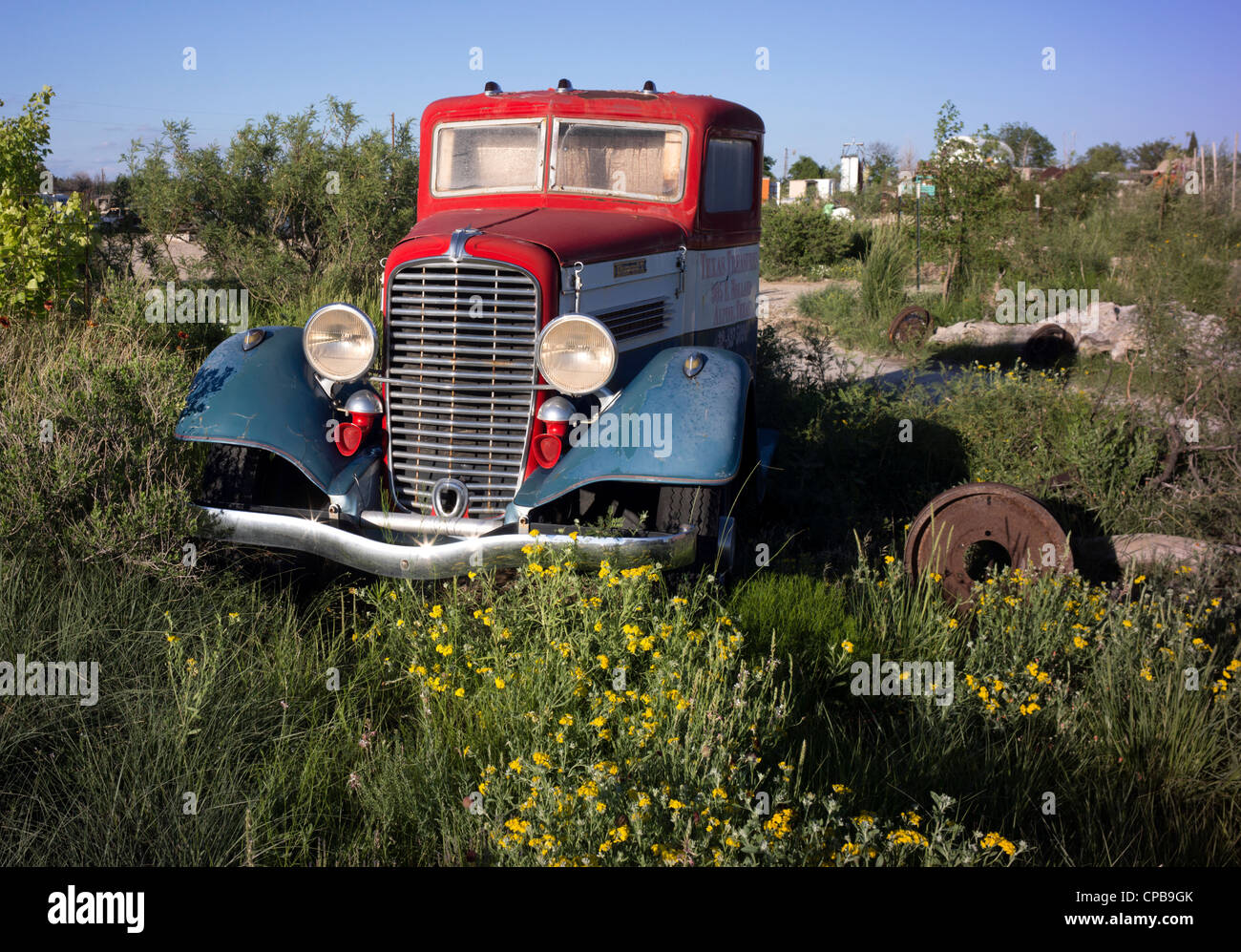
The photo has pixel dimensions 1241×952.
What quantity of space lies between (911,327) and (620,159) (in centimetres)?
815

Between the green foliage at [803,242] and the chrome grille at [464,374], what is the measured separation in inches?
727

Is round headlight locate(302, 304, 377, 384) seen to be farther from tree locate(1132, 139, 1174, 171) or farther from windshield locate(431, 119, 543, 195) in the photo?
tree locate(1132, 139, 1174, 171)

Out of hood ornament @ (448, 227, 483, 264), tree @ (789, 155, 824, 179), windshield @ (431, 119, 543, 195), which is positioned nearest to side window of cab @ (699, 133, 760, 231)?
windshield @ (431, 119, 543, 195)

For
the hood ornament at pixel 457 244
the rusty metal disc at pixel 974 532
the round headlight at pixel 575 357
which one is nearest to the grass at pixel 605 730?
the rusty metal disc at pixel 974 532

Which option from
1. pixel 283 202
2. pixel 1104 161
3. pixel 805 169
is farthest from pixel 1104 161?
pixel 805 169

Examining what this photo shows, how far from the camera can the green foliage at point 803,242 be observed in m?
22.0

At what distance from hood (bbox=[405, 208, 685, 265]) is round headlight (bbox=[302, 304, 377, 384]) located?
20.9 inches

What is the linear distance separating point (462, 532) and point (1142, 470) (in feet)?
13.9

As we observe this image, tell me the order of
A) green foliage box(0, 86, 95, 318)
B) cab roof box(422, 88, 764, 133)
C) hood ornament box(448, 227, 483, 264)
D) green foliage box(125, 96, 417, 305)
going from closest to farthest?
hood ornament box(448, 227, 483, 264), cab roof box(422, 88, 764, 133), green foliage box(0, 86, 95, 318), green foliage box(125, 96, 417, 305)

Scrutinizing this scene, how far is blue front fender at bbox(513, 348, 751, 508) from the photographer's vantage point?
3967 mm

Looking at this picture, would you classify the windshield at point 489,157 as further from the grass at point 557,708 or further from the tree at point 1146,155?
the tree at point 1146,155

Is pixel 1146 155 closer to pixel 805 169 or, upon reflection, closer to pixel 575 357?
pixel 805 169
